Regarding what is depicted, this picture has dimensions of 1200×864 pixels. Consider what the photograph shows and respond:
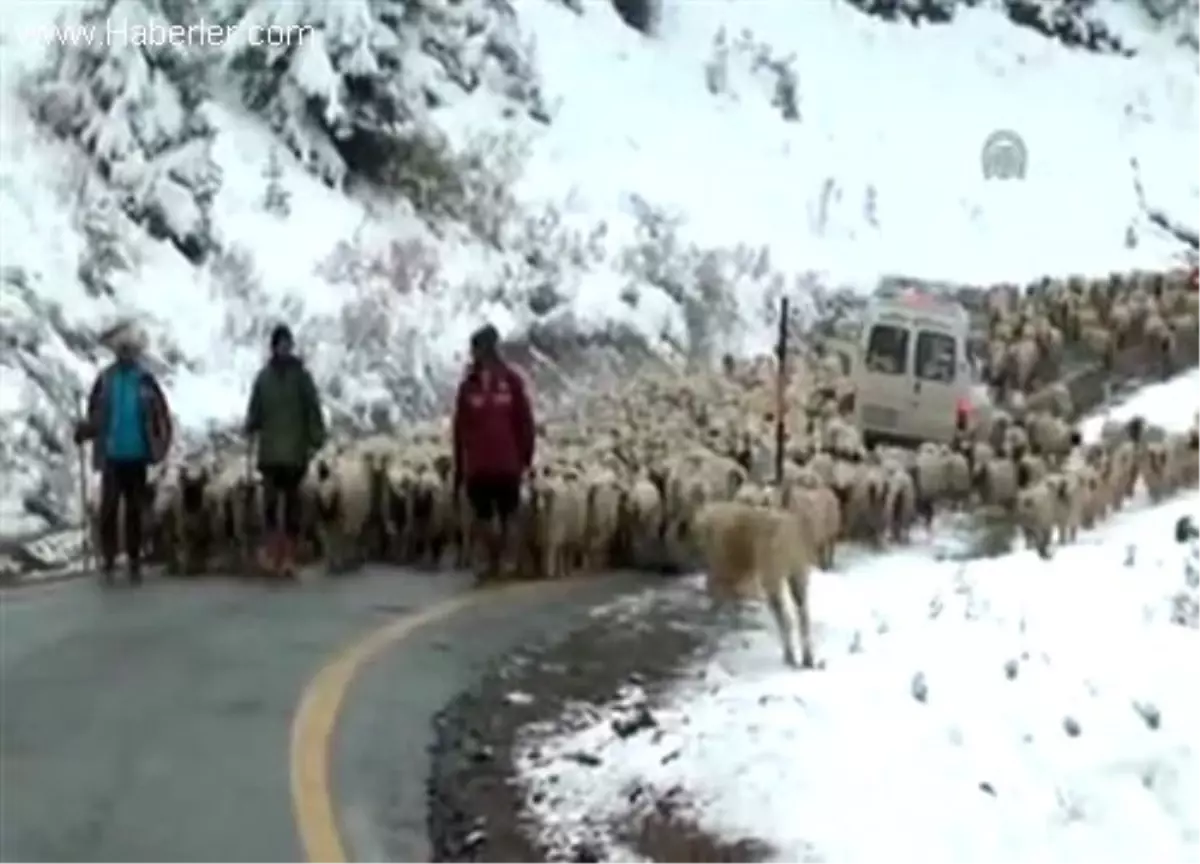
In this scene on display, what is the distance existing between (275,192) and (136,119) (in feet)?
5.65

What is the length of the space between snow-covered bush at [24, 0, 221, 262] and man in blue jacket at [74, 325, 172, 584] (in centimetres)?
870

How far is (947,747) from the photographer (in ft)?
30.5

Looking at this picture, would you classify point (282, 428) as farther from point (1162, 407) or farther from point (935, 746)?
point (1162, 407)

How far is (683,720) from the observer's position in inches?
414

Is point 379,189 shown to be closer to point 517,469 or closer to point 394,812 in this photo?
point 517,469

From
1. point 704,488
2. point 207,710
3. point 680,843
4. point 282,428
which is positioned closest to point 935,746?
point 680,843

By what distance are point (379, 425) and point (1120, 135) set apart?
25260mm

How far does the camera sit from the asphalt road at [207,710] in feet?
29.1

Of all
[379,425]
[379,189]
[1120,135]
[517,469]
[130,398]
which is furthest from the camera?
[1120,135]

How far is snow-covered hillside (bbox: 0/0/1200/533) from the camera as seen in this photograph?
21969 millimetres

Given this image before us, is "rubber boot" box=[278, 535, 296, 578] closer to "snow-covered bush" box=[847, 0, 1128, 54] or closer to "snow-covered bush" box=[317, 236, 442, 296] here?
"snow-covered bush" box=[317, 236, 442, 296]

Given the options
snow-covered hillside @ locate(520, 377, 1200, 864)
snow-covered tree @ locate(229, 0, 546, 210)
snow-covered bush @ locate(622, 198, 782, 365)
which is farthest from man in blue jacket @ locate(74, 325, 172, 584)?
snow-covered bush @ locate(622, 198, 782, 365)

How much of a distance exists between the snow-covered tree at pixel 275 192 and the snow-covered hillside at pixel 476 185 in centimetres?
4

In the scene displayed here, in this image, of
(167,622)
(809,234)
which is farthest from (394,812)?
(809,234)
